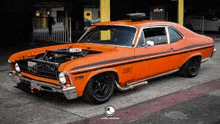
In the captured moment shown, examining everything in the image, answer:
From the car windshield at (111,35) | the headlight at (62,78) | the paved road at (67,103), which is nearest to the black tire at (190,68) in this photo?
the paved road at (67,103)

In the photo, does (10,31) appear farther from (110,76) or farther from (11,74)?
(110,76)

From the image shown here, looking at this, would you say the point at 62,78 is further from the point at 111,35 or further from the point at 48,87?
the point at 111,35

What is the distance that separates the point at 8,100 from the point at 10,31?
1127 centimetres

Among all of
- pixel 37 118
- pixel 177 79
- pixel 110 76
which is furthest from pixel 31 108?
pixel 177 79

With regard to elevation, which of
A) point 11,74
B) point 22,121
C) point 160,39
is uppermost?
point 160,39

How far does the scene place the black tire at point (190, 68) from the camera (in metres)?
7.29

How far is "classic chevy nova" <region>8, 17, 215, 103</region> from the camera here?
4.99 meters

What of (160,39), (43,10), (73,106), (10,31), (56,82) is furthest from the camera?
(43,10)

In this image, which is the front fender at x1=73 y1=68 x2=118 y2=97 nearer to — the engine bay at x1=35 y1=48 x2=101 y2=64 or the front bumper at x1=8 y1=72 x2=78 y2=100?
the front bumper at x1=8 y1=72 x2=78 y2=100

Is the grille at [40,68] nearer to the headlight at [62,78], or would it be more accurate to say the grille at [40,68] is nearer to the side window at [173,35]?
the headlight at [62,78]

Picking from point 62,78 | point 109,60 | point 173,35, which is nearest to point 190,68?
point 173,35

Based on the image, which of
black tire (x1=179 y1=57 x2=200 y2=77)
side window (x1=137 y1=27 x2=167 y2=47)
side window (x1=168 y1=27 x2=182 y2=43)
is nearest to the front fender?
side window (x1=137 y1=27 x2=167 y2=47)

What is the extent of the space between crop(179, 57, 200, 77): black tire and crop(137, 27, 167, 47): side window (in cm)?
108

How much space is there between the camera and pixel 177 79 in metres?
7.42
